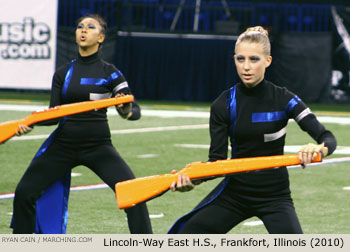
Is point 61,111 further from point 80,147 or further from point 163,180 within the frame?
point 163,180

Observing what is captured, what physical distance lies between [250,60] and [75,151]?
209 centimetres

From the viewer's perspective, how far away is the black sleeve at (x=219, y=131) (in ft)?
18.6

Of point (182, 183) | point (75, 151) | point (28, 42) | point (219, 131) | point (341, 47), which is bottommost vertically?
point (28, 42)

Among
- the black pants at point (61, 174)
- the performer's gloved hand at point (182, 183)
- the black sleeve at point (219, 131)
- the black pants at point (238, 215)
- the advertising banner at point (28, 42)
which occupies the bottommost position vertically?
the advertising banner at point (28, 42)

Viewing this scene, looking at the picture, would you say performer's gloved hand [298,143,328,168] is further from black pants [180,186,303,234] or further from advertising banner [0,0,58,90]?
advertising banner [0,0,58,90]

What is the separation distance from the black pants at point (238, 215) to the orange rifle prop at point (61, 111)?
1.41m


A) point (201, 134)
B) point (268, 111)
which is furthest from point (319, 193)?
point (201, 134)

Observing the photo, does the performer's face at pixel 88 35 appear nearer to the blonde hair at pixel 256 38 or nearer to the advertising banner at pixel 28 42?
the blonde hair at pixel 256 38

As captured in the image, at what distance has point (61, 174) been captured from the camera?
23.5ft

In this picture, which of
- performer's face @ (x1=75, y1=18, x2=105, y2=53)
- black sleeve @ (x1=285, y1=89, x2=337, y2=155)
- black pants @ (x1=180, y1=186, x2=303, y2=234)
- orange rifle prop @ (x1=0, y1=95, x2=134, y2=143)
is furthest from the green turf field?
black sleeve @ (x1=285, y1=89, x2=337, y2=155)

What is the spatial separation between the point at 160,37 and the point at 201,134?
8333 mm

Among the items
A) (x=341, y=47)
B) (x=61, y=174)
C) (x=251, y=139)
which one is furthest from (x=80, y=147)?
(x=341, y=47)

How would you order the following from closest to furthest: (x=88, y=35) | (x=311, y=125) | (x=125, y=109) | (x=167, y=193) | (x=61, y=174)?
(x=311, y=125)
(x=125, y=109)
(x=61, y=174)
(x=88, y=35)
(x=167, y=193)

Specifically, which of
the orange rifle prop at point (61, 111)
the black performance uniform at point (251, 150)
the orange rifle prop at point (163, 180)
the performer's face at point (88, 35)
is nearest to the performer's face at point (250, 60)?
the black performance uniform at point (251, 150)
